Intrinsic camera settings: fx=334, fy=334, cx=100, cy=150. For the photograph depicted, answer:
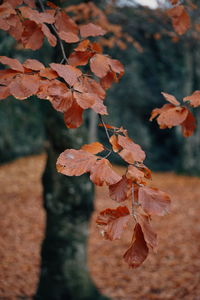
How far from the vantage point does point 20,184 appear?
334 inches

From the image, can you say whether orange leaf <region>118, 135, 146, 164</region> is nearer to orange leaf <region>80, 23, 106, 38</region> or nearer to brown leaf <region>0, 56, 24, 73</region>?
brown leaf <region>0, 56, 24, 73</region>

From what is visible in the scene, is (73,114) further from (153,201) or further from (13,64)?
(153,201)

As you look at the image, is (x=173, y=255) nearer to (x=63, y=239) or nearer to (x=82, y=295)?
(x=82, y=295)

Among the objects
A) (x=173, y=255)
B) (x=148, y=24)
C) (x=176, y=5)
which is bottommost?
(x=173, y=255)

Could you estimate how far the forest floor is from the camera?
425 centimetres

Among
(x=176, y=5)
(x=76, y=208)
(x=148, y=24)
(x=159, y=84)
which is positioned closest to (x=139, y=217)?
(x=176, y=5)

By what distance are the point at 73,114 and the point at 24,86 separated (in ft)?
0.66

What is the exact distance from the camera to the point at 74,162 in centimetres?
108

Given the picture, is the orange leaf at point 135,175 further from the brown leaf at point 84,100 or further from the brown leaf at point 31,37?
the brown leaf at point 31,37

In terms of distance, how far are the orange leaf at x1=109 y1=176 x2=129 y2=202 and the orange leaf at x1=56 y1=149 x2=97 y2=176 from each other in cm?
10

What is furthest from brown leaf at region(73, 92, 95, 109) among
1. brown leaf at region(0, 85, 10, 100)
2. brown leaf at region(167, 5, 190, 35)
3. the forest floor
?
the forest floor

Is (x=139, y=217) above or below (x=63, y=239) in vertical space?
above

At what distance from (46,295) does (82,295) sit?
Answer: 0.40 m

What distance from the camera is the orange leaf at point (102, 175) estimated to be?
103 centimetres
